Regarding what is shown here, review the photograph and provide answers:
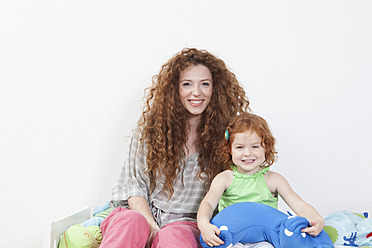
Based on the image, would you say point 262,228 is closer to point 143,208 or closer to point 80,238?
point 143,208

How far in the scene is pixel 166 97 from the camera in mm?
1843

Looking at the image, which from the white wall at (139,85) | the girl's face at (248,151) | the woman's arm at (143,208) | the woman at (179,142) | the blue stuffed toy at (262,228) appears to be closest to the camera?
the blue stuffed toy at (262,228)

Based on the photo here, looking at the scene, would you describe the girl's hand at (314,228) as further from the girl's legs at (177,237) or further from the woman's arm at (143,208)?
the woman's arm at (143,208)

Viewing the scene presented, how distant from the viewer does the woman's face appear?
179 centimetres

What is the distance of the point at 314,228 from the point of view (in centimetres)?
136

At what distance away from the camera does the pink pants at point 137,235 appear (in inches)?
55.4

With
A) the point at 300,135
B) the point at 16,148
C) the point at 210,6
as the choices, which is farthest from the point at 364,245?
the point at 16,148

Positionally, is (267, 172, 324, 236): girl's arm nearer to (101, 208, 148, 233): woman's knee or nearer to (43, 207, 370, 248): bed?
(43, 207, 370, 248): bed

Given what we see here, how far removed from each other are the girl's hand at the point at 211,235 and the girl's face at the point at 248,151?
0.86 feet

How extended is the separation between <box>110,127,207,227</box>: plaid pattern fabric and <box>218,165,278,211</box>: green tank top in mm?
210

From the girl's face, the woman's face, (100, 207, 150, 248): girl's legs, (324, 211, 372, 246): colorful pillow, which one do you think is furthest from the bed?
the woman's face

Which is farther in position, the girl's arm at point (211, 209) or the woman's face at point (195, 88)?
the woman's face at point (195, 88)

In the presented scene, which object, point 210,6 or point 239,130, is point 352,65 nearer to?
point 210,6

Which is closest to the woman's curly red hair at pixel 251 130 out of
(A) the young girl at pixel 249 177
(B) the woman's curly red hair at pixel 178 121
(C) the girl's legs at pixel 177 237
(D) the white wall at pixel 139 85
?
(A) the young girl at pixel 249 177
